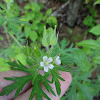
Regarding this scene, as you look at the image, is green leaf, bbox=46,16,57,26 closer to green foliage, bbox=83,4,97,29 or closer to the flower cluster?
green foliage, bbox=83,4,97,29

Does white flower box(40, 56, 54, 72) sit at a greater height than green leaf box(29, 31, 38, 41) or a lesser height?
lesser

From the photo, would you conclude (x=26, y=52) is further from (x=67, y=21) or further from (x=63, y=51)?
(x=67, y=21)

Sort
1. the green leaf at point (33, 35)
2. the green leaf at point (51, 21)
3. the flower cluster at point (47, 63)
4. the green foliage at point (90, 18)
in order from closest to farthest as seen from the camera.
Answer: the flower cluster at point (47, 63), the green leaf at point (33, 35), the green leaf at point (51, 21), the green foliage at point (90, 18)

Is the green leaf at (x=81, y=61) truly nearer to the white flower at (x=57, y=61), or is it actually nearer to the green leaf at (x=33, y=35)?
the white flower at (x=57, y=61)

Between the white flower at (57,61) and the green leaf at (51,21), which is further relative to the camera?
the green leaf at (51,21)

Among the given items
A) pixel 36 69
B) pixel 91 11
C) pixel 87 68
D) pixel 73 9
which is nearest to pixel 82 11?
pixel 91 11

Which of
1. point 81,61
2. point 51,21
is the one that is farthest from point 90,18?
point 81,61

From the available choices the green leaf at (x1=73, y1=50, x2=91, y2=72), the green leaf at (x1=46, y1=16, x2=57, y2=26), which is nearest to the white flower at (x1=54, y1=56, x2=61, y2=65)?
the green leaf at (x1=73, y1=50, x2=91, y2=72)

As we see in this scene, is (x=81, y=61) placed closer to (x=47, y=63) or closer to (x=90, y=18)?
(x=47, y=63)

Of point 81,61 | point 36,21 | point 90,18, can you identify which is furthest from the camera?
point 90,18

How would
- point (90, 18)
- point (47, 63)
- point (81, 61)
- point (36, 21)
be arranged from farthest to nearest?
point (90, 18) < point (36, 21) < point (81, 61) < point (47, 63)

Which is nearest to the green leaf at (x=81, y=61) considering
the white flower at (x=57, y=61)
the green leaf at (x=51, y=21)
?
the white flower at (x=57, y=61)
